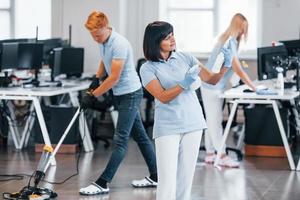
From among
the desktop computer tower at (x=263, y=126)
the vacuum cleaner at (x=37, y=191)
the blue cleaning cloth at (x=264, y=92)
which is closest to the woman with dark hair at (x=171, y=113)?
the vacuum cleaner at (x=37, y=191)

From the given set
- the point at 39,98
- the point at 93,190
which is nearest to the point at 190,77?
the point at 93,190

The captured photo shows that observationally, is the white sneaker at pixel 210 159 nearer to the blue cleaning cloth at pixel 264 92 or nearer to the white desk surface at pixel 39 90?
the blue cleaning cloth at pixel 264 92

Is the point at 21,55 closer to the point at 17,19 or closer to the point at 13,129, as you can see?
the point at 13,129

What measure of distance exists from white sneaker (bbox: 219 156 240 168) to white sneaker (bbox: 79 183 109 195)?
5.92 ft

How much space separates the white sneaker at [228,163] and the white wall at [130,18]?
3.13m

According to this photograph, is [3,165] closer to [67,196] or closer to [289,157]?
[67,196]

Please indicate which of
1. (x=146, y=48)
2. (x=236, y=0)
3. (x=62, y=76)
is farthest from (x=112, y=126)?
(x=146, y=48)

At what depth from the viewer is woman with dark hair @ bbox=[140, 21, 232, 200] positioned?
479cm

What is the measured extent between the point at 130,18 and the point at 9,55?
245cm

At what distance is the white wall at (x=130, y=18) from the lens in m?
10.7

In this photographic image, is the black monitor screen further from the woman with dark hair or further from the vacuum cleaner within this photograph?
Answer: the woman with dark hair

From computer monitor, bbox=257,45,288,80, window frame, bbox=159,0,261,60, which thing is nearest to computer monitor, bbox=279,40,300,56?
computer monitor, bbox=257,45,288,80

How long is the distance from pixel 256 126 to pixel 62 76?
277cm

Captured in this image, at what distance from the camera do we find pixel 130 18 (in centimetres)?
1109
